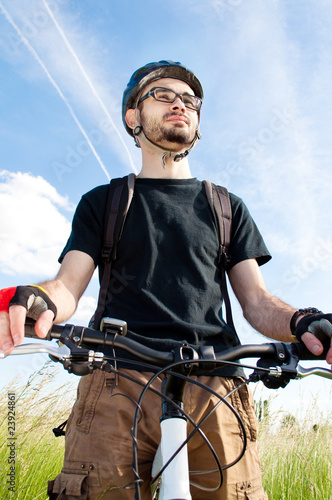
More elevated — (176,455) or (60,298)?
(60,298)

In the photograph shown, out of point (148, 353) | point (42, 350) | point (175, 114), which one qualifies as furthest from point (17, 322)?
point (175, 114)

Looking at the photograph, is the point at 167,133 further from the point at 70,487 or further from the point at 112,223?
the point at 70,487

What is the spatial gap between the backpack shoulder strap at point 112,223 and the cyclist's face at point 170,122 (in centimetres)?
43

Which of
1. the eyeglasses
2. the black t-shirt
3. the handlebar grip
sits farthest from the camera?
the eyeglasses

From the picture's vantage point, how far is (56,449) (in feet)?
17.2

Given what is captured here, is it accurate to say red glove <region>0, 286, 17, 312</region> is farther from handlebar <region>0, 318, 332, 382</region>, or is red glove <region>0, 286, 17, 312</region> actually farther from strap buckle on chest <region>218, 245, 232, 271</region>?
strap buckle on chest <region>218, 245, 232, 271</region>

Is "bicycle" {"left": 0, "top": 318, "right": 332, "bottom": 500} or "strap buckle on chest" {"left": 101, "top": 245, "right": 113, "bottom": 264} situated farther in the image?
"strap buckle on chest" {"left": 101, "top": 245, "right": 113, "bottom": 264}

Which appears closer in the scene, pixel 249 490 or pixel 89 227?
pixel 249 490

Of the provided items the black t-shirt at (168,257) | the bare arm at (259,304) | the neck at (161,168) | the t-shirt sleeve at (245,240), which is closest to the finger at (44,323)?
the black t-shirt at (168,257)

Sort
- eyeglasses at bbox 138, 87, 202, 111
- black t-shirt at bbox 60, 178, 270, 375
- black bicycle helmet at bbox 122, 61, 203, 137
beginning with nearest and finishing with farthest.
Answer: black t-shirt at bbox 60, 178, 270, 375
eyeglasses at bbox 138, 87, 202, 111
black bicycle helmet at bbox 122, 61, 203, 137

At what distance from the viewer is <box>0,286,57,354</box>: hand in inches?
58.4

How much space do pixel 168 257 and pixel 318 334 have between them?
1.26 m

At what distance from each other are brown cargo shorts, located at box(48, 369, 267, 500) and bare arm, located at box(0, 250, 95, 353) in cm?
48

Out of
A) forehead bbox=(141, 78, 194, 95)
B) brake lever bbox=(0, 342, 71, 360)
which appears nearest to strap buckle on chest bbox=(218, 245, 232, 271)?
forehead bbox=(141, 78, 194, 95)
